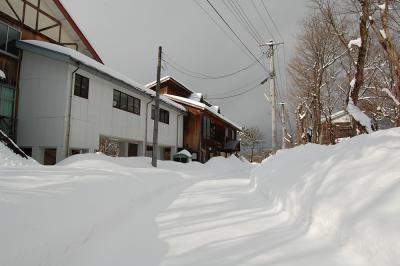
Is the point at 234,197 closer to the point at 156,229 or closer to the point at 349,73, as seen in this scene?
the point at 156,229

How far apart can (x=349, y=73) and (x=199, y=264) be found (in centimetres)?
1695

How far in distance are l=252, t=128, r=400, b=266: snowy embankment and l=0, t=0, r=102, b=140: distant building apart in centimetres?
1277

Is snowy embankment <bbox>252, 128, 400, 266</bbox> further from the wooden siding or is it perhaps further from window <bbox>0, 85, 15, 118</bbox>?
the wooden siding

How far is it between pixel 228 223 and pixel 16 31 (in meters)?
14.2

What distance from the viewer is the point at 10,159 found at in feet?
A: 31.8

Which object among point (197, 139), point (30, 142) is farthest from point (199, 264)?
point (197, 139)

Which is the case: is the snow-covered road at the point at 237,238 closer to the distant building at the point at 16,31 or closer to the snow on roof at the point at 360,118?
the snow on roof at the point at 360,118

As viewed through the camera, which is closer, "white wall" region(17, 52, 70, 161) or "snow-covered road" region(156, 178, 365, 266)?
"snow-covered road" region(156, 178, 365, 266)

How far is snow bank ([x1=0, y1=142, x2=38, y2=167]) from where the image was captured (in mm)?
9320

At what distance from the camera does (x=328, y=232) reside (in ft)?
12.4

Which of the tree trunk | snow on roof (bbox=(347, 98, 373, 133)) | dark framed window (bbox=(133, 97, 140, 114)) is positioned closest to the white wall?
dark framed window (bbox=(133, 97, 140, 114))

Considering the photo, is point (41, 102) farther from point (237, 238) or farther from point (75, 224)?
point (237, 238)

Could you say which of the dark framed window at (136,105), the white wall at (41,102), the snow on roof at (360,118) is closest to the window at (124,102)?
the dark framed window at (136,105)

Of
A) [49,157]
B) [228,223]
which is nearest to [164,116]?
[49,157]
